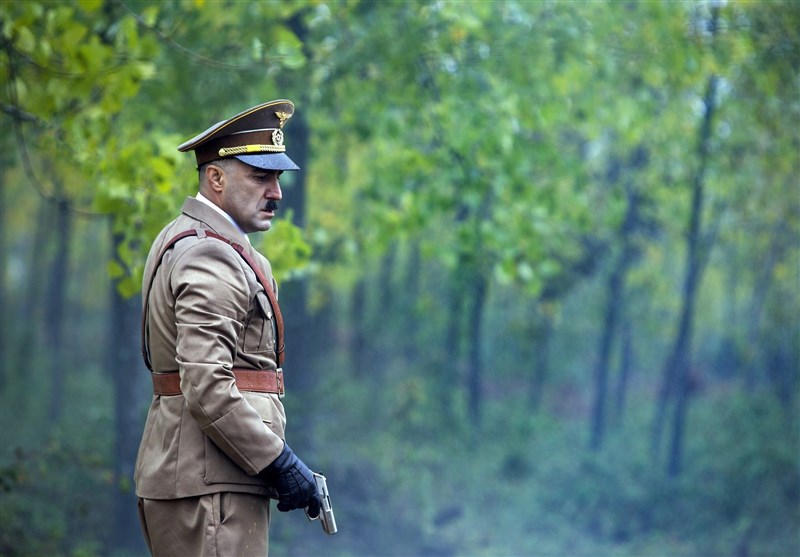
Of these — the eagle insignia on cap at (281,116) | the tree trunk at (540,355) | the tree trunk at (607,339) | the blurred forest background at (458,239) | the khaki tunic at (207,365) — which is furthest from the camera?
the tree trunk at (540,355)

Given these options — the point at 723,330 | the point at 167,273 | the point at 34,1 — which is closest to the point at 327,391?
the point at 34,1

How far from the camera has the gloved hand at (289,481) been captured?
3.38 metres

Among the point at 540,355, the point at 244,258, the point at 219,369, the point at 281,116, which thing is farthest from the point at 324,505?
the point at 540,355

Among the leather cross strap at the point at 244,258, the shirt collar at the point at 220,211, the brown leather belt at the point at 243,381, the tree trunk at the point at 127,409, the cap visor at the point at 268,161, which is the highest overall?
the cap visor at the point at 268,161

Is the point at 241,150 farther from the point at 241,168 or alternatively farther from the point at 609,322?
the point at 609,322

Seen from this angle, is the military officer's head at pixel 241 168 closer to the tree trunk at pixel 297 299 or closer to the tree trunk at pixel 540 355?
the tree trunk at pixel 297 299

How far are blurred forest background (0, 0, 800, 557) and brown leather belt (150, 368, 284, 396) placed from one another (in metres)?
2.04

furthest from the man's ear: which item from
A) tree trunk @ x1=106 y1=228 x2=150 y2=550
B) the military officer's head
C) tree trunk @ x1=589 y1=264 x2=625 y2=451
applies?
tree trunk @ x1=589 y1=264 x2=625 y2=451

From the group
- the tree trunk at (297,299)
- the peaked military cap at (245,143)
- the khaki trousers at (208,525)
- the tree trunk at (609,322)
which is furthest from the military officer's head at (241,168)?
the tree trunk at (609,322)

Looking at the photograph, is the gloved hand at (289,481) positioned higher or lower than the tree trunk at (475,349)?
higher

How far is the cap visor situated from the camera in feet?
11.8

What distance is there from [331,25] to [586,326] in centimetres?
1466

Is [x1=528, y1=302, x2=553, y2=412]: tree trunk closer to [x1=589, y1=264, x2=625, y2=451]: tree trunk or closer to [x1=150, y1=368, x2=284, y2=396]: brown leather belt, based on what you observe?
[x1=589, y1=264, x2=625, y2=451]: tree trunk

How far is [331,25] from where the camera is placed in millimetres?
8359
